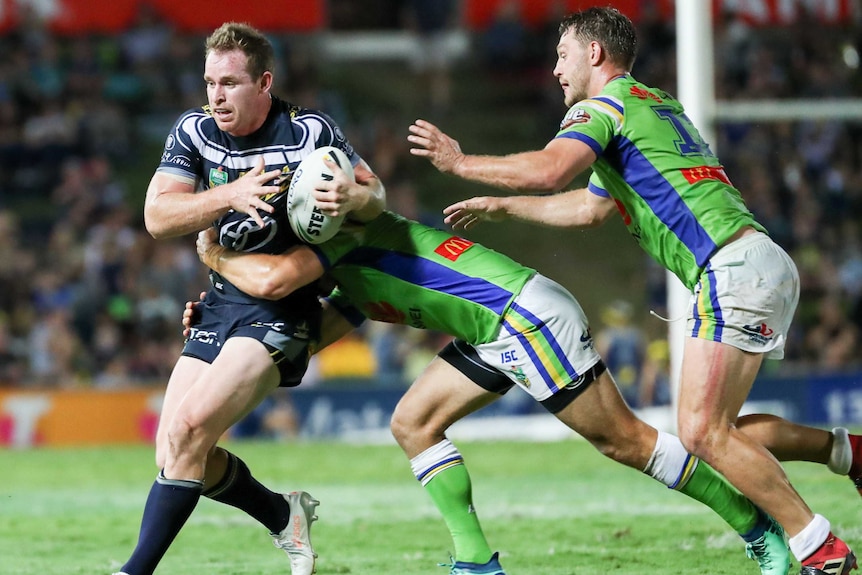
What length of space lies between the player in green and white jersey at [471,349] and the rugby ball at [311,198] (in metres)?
0.13

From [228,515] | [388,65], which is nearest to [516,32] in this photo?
[388,65]

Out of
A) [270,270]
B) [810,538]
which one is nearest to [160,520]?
[270,270]

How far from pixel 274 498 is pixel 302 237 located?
1.30 meters

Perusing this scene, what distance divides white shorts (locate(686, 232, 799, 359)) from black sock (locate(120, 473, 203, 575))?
2144 mm

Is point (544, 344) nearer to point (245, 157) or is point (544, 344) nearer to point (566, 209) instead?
point (566, 209)

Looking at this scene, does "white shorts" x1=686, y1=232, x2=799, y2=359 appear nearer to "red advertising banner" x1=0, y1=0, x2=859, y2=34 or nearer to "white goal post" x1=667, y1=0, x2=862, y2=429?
"white goal post" x1=667, y1=0, x2=862, y2=429

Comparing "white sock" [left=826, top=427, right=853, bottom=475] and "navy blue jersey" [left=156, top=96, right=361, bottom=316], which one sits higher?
"navy blue jersey" [left=156, top=96, right=361, bottom=316]

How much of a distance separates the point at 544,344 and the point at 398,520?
284 cm

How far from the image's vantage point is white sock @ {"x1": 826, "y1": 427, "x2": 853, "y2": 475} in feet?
18.5

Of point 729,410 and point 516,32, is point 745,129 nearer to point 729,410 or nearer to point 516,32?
point 516,32

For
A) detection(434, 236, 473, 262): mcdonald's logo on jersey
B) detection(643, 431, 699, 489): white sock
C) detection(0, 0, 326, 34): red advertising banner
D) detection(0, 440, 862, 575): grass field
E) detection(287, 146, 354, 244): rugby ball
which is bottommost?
detection(0, 440, 862, 575): grass field

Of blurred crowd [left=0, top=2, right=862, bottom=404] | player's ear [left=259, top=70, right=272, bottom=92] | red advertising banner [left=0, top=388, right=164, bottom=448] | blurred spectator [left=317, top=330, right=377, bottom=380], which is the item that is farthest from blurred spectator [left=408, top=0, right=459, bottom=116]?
player's ear [left=259, top=70, right=272, bottom=92]

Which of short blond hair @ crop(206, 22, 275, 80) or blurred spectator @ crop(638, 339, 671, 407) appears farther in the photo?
blurred spectator @ crop(638, 339, 671, 407)

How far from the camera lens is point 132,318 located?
1551cm
